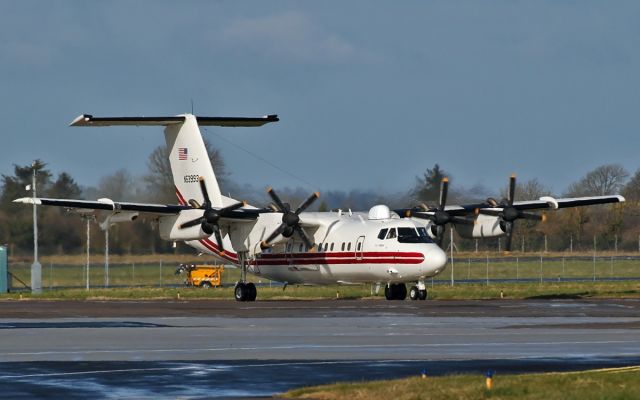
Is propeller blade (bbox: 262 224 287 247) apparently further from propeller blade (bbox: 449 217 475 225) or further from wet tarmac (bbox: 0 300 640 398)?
wet tarmac (bbox: 0 300 640 398)

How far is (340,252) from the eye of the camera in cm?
4700

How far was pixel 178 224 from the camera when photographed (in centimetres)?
4678

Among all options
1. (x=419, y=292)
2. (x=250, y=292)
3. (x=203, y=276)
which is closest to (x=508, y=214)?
(x=419, y=292)

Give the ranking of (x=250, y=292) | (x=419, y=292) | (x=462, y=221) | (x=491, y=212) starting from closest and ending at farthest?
(x=419, y=292) < (x=250, y=292) < (x=491, y=212) < (x=462, y=221)

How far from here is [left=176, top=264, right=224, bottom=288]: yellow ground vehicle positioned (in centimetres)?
6588

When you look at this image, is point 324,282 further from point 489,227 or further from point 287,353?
point 287,353

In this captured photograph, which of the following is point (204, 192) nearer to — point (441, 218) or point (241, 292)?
point (241, 292)

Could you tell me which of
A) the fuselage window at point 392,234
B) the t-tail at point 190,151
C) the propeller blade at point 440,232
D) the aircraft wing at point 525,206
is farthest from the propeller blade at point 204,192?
A: the propeller blade at point 440,232

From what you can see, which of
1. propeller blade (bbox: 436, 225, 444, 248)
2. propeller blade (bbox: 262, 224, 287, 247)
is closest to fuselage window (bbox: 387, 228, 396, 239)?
propeller blade (bbox: 436, 225, 444, 248)

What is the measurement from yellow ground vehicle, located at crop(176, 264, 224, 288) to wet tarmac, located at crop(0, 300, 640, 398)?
2603 centimetres

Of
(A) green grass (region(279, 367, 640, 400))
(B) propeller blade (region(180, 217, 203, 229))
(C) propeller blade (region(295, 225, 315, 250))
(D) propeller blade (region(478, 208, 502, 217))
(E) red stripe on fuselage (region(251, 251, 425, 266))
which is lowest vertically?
(A) green grass (region(279, 367, 640, 400))

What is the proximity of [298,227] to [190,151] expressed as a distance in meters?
6.24

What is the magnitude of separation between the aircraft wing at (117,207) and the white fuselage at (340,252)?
963 millimetres

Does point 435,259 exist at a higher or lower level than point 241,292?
higher
